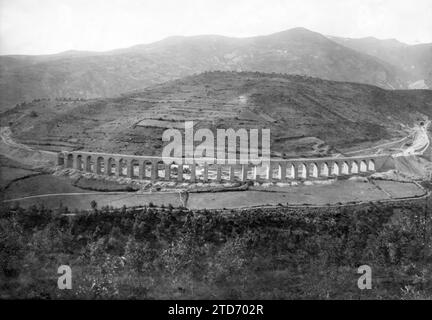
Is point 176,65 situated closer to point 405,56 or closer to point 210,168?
point 210,168

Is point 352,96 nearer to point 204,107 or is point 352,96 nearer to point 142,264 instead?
point 204,107

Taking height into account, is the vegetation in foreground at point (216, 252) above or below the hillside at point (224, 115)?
below

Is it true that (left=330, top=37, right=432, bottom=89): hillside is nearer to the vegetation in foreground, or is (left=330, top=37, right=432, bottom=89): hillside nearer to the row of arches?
the row of arches

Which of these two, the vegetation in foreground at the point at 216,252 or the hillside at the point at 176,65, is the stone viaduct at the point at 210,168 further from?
the hillside at the point at 176,65

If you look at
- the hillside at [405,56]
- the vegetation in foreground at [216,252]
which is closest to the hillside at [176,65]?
the hillside at [405,56]

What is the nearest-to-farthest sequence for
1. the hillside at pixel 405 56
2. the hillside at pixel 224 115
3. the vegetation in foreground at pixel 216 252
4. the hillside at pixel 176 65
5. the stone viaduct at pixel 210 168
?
the vegetation in foreground at pixel 216 252 → the stone viaduct at pixel 210 168 → the hillside at pixel 224 115 → the hillside at pixel 176 65 → the hillside at pixel 405 56

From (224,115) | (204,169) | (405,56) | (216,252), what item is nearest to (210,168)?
(204,169)
